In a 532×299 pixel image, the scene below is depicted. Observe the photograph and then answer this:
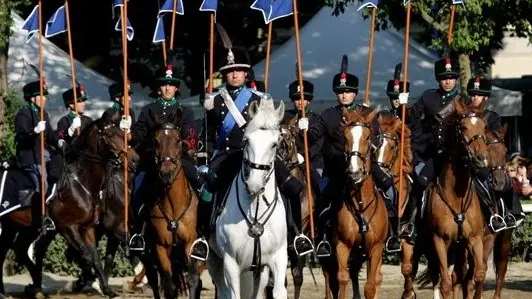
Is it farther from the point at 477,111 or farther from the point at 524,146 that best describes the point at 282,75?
the point at 477,111

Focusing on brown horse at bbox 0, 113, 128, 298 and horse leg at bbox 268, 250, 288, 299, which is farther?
brown horse at bbox 0, 113, 128, 298

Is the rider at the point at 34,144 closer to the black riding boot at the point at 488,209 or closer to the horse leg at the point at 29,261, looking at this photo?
the horse leg at the point at 29,261

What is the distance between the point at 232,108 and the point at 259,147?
1.64 meters

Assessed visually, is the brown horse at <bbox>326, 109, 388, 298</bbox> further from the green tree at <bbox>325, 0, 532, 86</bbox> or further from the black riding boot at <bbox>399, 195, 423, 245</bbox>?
the green tree at <bbox>325, 0, 532, 86</bbox>

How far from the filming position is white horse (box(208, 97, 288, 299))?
15.1 m

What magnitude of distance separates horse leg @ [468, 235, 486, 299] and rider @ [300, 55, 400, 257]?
2.62 feet

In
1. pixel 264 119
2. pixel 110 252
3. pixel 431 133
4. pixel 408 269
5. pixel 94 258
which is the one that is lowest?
pixel 110 252

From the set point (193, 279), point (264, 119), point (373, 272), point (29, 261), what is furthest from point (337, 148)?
point (29, 261)

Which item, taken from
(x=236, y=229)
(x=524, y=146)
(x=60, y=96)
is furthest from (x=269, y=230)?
(x=524, y=146)

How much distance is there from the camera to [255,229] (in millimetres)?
15375

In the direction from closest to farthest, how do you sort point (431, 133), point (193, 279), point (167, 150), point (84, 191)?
point (167, 150), point (193, 279), point (431, 133), point (84, 191)

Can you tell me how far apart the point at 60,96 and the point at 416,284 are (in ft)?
34.7

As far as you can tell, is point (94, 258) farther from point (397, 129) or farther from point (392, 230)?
point (392, 230)

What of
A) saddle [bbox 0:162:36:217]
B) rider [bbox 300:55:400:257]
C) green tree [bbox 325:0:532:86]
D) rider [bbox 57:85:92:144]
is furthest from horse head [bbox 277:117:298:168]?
green tree [bbox 325:0:532:86]
